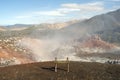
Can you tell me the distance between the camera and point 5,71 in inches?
1978

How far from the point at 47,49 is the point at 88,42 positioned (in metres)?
35.6

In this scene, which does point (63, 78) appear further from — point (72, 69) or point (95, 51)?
point (95, 51)

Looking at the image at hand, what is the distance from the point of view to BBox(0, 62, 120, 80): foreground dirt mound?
4328 cm

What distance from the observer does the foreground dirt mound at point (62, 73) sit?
43278 millimetres

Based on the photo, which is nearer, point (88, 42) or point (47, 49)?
point (47, 49)

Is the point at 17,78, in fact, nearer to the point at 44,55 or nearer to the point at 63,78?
the point at 63,78

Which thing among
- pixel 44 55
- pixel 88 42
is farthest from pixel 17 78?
pixel 88 42

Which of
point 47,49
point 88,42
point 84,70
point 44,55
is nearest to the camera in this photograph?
point 84,70

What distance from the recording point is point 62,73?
46.6 metres

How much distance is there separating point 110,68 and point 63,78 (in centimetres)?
1288

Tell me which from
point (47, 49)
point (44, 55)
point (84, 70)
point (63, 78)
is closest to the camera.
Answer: point (63, 78)

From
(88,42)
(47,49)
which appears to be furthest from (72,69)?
(88,42)

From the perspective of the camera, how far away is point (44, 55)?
147 meters

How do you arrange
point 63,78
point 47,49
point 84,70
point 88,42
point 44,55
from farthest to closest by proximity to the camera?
point 88,42 → point 47,49 → point 44,55 → point 84,70 → point 63,78
